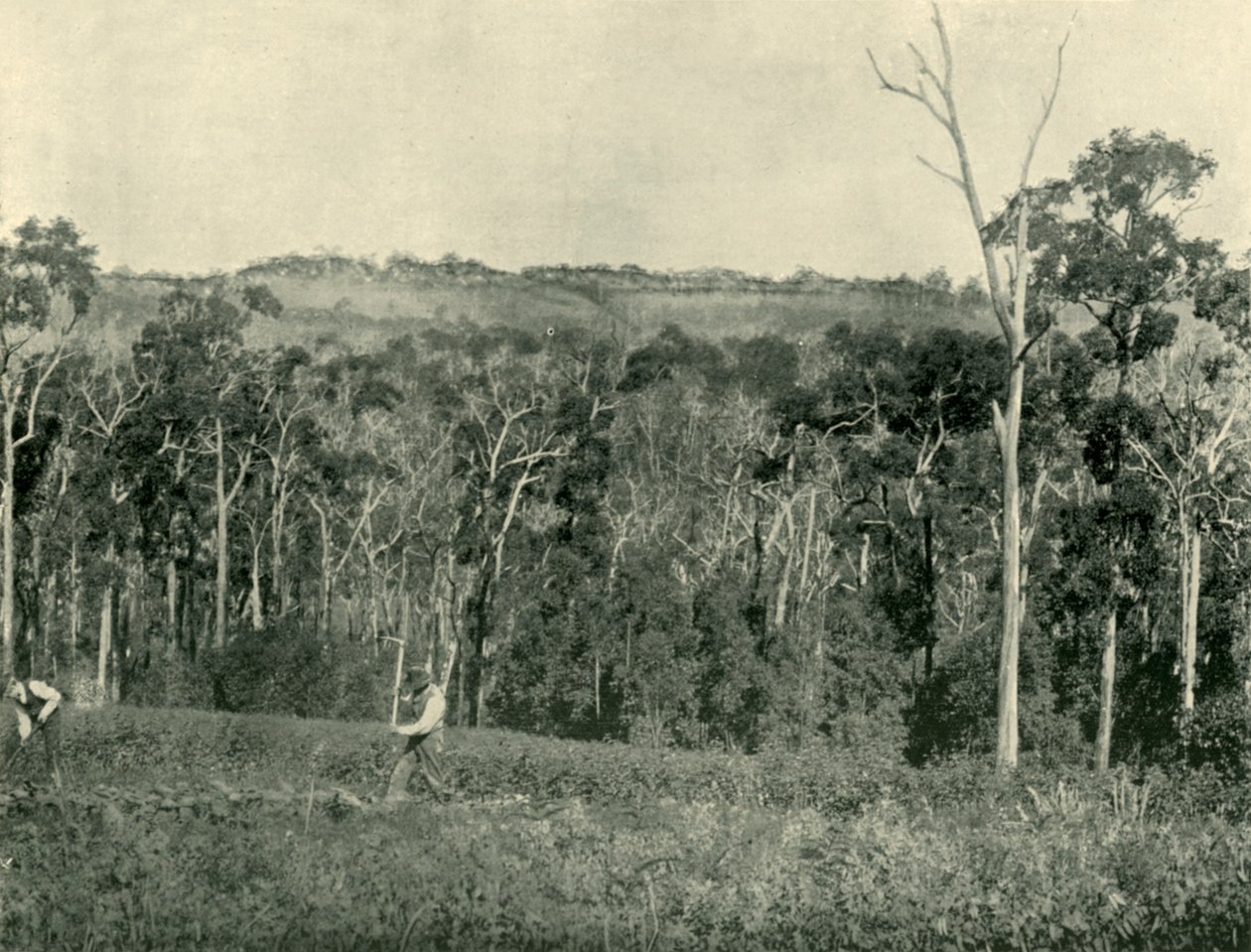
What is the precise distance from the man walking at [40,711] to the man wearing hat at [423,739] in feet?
9.35

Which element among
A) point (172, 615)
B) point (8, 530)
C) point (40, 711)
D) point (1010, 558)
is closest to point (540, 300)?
point (172, 615)

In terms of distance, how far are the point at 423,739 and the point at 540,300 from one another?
37103 mm

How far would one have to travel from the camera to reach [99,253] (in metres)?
28.6

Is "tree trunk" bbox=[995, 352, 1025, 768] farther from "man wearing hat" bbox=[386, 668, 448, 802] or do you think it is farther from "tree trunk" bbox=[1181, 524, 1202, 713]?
"man wearing hat" bbox=[386, 668, 448, 802]

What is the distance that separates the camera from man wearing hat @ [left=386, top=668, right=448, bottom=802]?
11.9 meters

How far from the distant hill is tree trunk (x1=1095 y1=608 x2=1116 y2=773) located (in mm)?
14894

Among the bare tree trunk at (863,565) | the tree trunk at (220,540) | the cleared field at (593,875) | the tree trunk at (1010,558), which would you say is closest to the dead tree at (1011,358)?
the tree trunk at (1010,558)

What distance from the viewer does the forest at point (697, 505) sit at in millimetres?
28719

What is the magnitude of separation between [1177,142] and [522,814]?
20.1 m

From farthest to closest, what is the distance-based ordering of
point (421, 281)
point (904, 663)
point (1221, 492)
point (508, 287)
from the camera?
1. point (421, 281)
2. point (508, 287)
3. point (904, 663)
4. point (1221, 492)

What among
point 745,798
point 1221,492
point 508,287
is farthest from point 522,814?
point 508,287

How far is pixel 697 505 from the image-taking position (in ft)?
149

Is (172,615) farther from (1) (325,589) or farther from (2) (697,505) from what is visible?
(2) (697,505)

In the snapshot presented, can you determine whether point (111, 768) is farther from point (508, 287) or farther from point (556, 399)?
point (508, 287)
